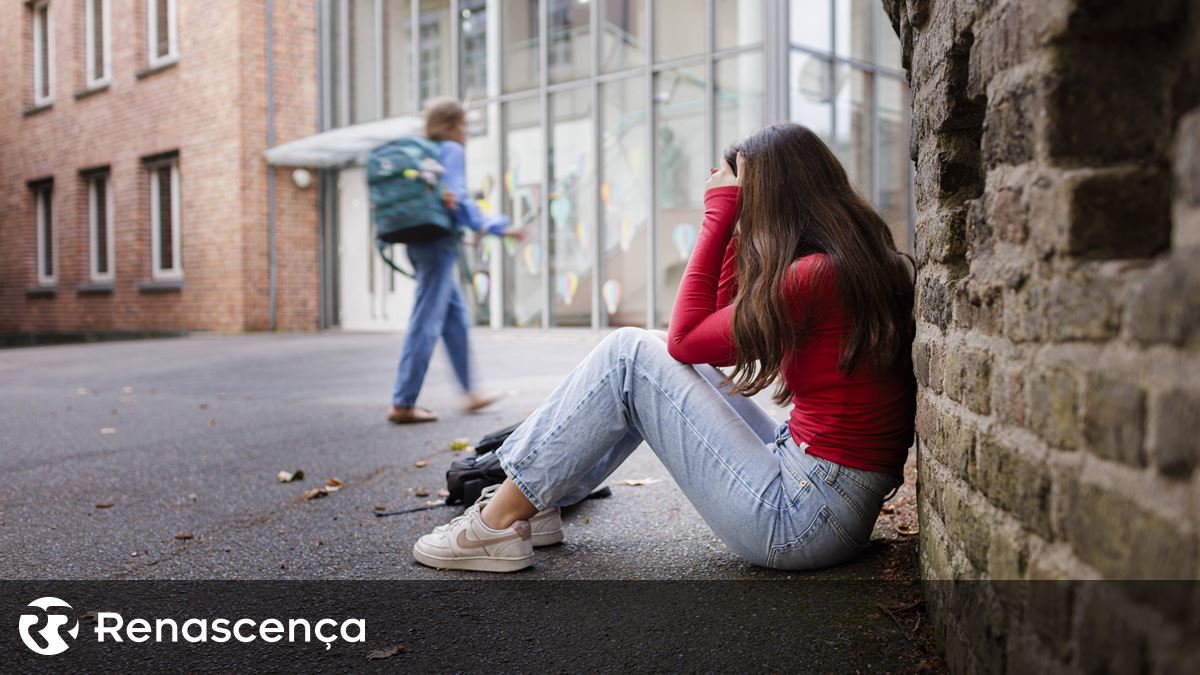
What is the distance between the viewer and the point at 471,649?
2316mm

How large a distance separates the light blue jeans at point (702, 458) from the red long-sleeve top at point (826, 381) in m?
0.05

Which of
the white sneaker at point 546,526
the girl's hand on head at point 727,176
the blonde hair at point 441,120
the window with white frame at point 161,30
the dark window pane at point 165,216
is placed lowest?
the white sneaker at point 546,526

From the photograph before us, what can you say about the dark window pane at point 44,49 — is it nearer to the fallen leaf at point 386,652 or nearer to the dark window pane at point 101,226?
the dark window pane at point 101,226

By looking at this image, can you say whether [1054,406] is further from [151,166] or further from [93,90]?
[93,90]

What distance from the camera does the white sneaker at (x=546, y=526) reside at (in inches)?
124

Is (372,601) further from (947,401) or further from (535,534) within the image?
(947,401)

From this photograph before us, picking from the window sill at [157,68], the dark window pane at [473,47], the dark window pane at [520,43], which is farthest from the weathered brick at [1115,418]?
the window sill at [157,68]

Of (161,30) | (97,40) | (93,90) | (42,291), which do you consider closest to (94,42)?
(97,40)

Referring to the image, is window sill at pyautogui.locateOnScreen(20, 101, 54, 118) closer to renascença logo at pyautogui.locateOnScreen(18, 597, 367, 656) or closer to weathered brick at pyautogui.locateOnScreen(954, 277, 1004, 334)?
renascença logo at pyautogui.locateOnScreen(18, 597, 367, 656)

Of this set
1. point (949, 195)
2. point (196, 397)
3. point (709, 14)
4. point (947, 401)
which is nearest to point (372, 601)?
point (947, 401)

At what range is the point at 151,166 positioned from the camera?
16953 mm

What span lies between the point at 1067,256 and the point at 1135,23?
0.33m

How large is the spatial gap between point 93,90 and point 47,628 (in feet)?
59.8

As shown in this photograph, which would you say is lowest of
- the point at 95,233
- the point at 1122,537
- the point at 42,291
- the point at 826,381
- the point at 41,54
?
the point at 1122,537
